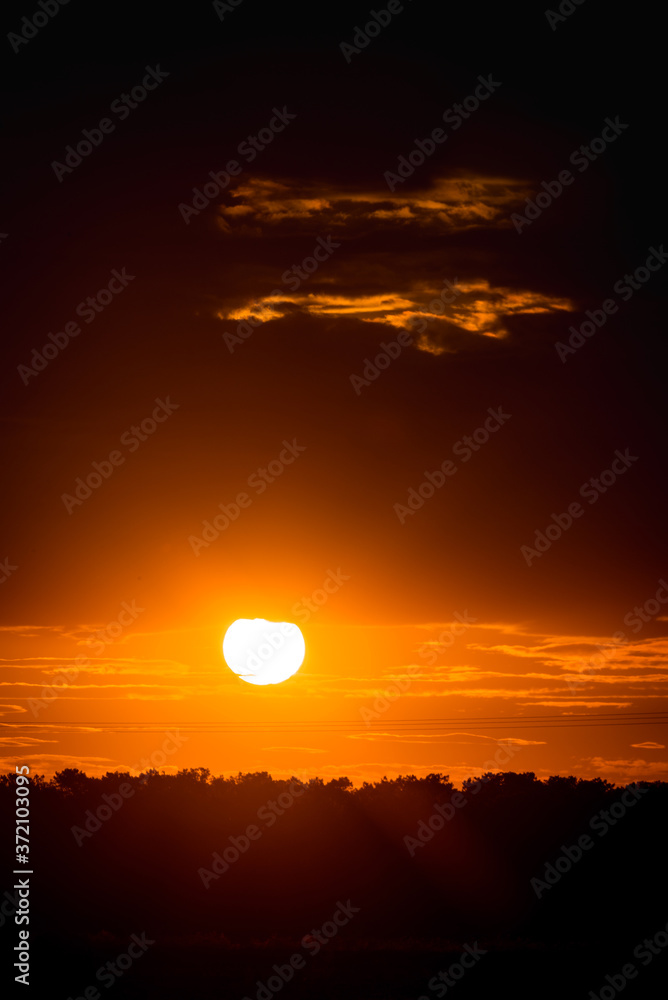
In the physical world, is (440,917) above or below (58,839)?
below

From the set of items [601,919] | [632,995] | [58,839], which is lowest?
[632,995]

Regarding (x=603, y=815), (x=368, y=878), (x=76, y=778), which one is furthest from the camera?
(x=76, y=778)

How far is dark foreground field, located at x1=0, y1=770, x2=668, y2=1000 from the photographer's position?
132 feet

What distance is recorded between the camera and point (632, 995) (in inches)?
1126

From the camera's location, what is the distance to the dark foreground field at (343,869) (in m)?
40.4

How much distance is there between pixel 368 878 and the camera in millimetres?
72188

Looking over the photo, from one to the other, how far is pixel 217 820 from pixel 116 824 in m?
7.94

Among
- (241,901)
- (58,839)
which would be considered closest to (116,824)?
(58,839)

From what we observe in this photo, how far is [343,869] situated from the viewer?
73.5 metres

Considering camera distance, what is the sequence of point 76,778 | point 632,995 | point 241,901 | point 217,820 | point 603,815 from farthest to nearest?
point 76,778 < point 217,820 < point 603,815 < point 241,901 < point 632,995

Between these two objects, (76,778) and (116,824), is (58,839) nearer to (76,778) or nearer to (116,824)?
(116,824)

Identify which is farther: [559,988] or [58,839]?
[58,839]

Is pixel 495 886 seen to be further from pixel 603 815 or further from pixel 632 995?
pixel 632 995

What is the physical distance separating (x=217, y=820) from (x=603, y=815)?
26.9 metres
